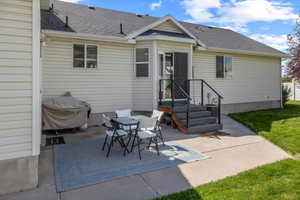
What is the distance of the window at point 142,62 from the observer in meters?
8.45

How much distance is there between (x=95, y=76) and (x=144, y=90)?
2076 millimetres

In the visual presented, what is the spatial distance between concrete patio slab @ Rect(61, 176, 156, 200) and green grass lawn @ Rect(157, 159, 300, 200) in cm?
36

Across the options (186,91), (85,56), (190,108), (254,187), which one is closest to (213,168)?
(254,187)

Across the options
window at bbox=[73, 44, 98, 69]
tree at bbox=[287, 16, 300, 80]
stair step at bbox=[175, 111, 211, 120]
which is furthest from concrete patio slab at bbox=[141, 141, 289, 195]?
tree at bbox=[287, 16, 300, 80]

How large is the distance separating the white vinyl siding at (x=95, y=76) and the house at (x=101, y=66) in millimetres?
33

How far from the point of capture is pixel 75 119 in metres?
6.72

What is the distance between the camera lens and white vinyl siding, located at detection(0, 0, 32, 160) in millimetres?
2941

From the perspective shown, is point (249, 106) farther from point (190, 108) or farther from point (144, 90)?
point (144, 90)

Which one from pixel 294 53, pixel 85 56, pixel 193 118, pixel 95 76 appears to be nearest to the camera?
pixel 193 118

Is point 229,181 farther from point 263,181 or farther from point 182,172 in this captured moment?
point 182,172

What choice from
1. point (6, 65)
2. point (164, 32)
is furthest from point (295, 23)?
point (6, 65)

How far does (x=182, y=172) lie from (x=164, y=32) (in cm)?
680

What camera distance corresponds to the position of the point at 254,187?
321 centimetres

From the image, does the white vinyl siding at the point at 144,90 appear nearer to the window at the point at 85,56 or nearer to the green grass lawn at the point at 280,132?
the window at the point at 85,56
